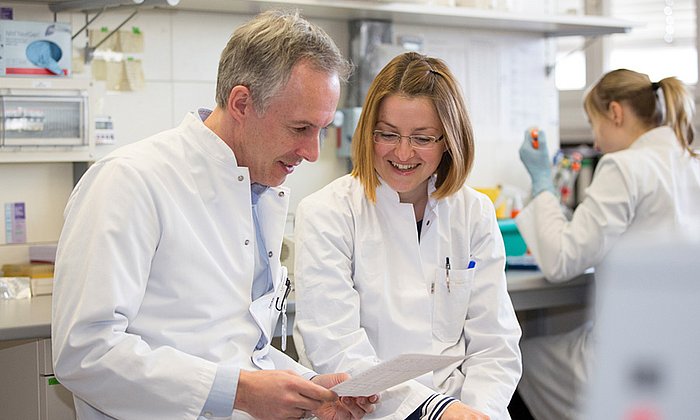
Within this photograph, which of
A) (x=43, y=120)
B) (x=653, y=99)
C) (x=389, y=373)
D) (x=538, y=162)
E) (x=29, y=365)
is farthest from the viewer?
(x=538, y=162)

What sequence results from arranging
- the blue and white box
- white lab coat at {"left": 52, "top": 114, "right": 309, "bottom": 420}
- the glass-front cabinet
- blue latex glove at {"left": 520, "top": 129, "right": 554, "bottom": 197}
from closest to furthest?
white lab coat at {"left": 52, "top": 114, "right": 309, "bottom": 420} → the glass-front cabinet → the blue and white box → blue latex glove at {"left": 520, "top": 129, "right": 554, "bottom": 197}

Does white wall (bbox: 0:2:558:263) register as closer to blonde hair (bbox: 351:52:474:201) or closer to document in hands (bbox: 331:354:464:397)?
blonde hair (bbox: 351:52:474:201)

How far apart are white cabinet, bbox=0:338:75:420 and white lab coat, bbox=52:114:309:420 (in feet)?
2.00

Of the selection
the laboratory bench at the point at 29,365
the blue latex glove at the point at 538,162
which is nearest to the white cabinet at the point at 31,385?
the laboratory bench at the point at 29,365

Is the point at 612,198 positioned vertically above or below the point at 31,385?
above

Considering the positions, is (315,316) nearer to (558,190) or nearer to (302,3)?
(302,3)

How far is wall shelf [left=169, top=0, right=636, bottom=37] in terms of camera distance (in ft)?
8.76

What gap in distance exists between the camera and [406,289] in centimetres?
186

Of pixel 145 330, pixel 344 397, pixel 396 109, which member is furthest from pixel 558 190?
pixel 145 330

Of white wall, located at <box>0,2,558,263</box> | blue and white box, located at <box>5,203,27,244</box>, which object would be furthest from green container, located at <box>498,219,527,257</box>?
blue and white box, located at <box>5,203,27,244</box>

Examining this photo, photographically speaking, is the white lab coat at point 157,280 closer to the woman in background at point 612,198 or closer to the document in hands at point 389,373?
the document in hands at point 389,373

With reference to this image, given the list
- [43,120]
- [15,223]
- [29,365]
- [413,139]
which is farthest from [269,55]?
[15,223]

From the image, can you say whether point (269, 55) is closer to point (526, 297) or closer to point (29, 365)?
point (29, 365)

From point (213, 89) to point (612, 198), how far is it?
1.21 m
